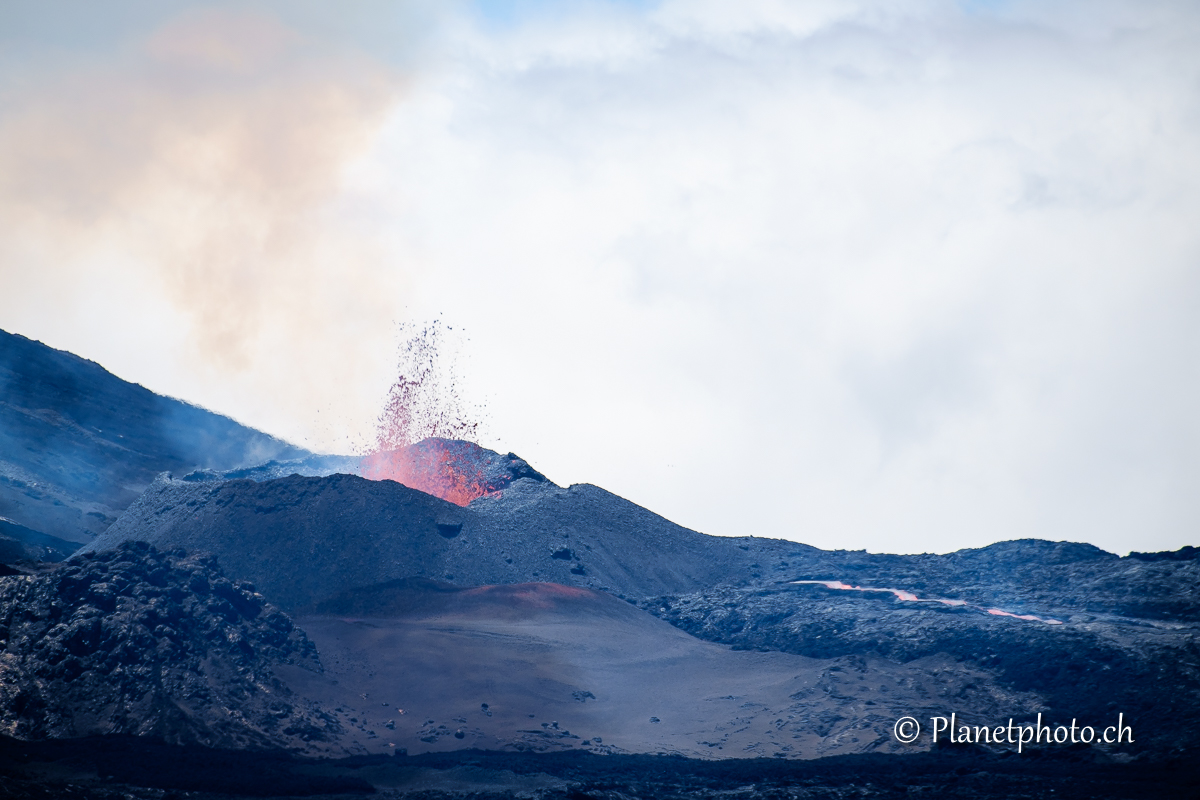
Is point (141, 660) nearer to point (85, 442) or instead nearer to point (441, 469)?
point (441, 469)

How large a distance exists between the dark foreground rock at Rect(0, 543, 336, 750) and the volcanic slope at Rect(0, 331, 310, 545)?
24758 mm

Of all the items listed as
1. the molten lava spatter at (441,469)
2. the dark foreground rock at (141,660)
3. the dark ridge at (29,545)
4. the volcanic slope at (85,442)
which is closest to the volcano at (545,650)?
the dark foreground rock at (141,660)

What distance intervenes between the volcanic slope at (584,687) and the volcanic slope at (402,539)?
2.65 m

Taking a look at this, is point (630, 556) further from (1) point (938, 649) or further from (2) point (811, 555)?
(1) point (938, 649)

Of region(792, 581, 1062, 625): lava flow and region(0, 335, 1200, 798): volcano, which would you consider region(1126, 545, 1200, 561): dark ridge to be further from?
region(792, 581, 1062, 625): lava flow

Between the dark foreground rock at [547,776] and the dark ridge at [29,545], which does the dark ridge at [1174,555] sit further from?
the dark ridge at [29,545]

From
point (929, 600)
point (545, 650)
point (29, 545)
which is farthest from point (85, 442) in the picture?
point (929, 600)

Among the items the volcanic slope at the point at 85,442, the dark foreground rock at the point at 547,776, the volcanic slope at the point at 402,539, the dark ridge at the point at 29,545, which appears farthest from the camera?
the volcanic slope at the point at 85,442

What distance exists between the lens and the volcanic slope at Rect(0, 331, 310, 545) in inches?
2153

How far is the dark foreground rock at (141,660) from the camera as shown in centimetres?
2522

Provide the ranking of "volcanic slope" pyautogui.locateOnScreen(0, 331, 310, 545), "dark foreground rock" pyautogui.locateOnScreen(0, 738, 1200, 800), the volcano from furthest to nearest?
"volcanic slope" pyautogui.locateOnScreen(0, 331, 310, 545) → the volcano → "dark foreground rock" pyautogui.locateOnScreen(0, 738, 1200, 800)

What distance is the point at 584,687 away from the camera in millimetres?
32500

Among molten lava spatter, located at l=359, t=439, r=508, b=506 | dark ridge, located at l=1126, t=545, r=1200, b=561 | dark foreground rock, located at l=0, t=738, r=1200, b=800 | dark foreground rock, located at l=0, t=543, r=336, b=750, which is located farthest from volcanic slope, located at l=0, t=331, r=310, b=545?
dark ridge, located at l=1126, t=545, r=1200, b=561

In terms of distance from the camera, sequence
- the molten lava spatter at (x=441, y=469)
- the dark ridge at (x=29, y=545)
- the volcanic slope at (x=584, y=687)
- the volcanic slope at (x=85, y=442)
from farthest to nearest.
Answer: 1. the molten lava spatter at (x=441, y=469)
2. the volcanic slope at (x=85, y=442)
3. the dark ridge at (x=29, y=545)
4. the volcanic slope at (x=584, y=687)
